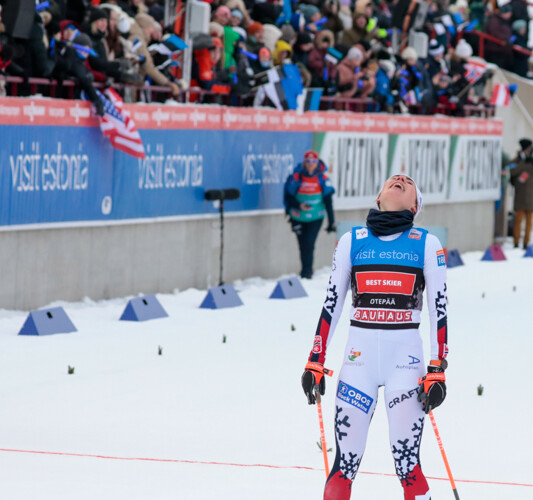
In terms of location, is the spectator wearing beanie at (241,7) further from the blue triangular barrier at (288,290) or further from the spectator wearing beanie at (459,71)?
the spectator wearing beanie at (459,71)

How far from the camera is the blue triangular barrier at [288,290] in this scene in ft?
57.5

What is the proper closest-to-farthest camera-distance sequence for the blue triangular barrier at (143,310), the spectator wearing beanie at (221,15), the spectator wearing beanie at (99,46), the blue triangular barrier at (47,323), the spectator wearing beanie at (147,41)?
the blue triangular barrier at (47,323)
the blue triangular barrier at (143,310)
the spectator wearing beanie at (99,46)
the spectator wearing beanie at (147,41)
the spectator wearing beanie at (221,15)

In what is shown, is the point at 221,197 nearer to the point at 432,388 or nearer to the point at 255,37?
the point at 255,37

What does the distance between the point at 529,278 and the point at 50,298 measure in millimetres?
9356

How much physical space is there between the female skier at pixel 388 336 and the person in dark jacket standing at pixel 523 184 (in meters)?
21.7

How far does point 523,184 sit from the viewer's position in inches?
1071

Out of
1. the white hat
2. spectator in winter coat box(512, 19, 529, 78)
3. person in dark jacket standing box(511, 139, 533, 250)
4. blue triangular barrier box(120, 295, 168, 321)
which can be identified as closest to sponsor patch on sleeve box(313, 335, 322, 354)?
blue triangular barrier box(120, 295, 168, 321)

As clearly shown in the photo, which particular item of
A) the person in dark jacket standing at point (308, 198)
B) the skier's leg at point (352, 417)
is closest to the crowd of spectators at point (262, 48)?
the person in dark jacket standing at point (308, 198)

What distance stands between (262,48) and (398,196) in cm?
1424

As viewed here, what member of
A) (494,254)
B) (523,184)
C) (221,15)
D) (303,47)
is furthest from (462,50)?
(221,15)

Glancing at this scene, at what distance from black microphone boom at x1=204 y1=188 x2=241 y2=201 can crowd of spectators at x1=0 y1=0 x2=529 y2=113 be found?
1506 mm

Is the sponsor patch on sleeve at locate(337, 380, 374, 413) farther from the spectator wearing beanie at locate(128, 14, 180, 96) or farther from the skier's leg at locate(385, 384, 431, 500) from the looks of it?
the spectator wearing beanie at locate(128, 14, 180, 96)

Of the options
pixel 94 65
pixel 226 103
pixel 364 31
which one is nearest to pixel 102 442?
pixel 94 65

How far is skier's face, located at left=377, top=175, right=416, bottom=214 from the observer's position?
233 inches
